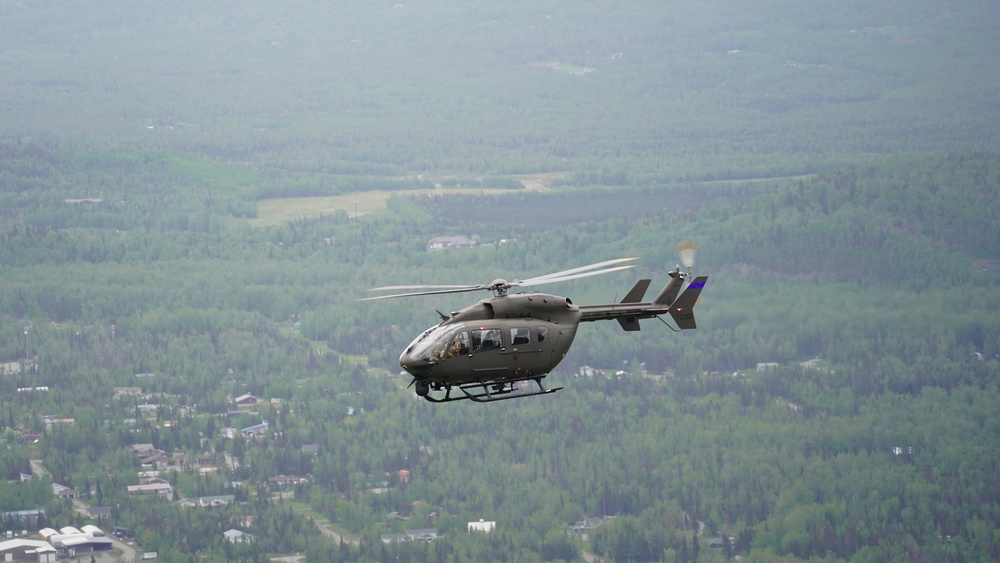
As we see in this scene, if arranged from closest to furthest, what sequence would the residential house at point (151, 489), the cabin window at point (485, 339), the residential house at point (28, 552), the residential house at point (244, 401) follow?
the cabin window at point (485, 339), the residential house at point (28, 552), the residential house at point (151, 489), the residential house at point (244, 401)

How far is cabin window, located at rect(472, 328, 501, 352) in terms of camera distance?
54.5 m

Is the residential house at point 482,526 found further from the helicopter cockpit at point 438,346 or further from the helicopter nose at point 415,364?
the helicopter nose at point 415,364

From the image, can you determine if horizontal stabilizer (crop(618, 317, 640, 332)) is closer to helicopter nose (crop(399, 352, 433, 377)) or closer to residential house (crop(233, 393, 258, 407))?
helicopter nose (crop(399, 352, 433, 377))

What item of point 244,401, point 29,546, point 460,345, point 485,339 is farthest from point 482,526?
point 460,345

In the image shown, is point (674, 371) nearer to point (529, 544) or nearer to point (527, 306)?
point (529, 544)

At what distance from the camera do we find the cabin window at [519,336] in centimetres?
5538

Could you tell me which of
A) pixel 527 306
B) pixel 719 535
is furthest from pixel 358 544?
pixel 527 306

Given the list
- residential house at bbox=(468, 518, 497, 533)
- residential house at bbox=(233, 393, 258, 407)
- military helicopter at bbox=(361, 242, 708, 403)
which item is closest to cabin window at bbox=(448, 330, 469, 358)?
military helicopter at bbox=(361, 242, 708, 403)

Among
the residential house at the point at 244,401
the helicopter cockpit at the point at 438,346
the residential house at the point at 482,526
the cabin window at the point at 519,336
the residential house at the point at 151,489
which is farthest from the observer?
the residential house at the point at 244,401

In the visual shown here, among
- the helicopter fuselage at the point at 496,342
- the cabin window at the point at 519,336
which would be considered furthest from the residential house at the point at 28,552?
the cabin window at the point at 519,336

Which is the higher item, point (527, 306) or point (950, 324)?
point (527, 306)

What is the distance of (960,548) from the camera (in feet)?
502

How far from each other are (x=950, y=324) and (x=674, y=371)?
29343mm

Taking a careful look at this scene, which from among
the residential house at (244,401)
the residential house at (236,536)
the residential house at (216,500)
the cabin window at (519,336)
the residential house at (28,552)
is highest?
the cabin window at (519,336)
